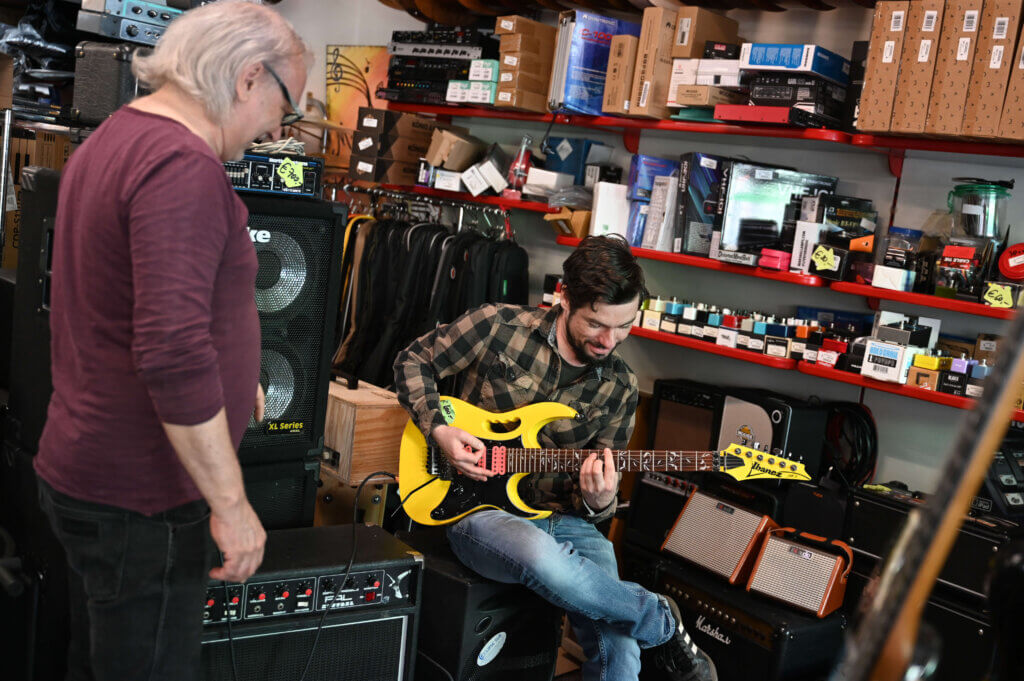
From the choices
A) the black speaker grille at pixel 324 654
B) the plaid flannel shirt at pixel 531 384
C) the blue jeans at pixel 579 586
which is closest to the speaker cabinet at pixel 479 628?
the blue jeans at pixel 579 586

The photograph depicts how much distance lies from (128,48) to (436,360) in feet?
3.81

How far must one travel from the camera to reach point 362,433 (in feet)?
10.5

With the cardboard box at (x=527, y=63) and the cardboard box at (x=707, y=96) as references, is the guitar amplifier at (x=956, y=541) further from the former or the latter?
the cardboard box at (x=527, y=63)

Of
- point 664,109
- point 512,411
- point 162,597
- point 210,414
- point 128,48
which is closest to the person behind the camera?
point 210,414

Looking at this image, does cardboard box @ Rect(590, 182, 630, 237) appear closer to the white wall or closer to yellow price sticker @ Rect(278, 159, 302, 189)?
the white wall

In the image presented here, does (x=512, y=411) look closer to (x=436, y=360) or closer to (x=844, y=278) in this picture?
(x=436, y=360)

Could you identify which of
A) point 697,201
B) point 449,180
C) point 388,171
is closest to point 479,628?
point 697,201

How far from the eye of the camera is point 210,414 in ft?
4.56

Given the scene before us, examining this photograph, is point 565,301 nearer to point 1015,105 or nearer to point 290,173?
point 290,173

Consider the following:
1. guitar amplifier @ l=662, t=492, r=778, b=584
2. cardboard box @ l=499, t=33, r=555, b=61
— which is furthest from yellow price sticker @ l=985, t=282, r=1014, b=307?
cardboard box @ l=499, t=33, r=555, b=61

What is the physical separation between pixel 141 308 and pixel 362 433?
190cm

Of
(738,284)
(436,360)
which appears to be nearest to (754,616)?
(436,360)

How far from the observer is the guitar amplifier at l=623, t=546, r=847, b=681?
9.00ft

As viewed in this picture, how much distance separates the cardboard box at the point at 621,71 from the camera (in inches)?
147
